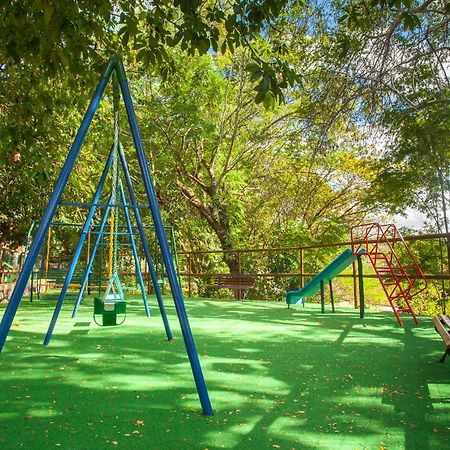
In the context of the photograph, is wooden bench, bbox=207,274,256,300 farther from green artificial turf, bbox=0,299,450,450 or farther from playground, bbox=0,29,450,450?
green artificial turf, bbox=0,299,450,450

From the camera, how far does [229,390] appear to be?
3.11 metres

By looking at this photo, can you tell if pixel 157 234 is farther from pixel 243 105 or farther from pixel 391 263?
pixel 243 105

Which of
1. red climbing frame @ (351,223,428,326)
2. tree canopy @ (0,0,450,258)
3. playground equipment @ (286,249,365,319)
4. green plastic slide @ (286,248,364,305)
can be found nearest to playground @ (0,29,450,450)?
red climbing frame @ (351,223,428,326)

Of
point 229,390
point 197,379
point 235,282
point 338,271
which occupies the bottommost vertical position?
point 229,390

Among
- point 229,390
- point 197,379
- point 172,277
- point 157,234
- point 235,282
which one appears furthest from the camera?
point 235,282

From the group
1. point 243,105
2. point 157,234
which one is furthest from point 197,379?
point 243,105

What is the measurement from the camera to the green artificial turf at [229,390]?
2.27m

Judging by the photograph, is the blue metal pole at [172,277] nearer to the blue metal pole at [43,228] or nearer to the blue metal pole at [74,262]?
the blue metal pole at [43,228]

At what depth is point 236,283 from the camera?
11.7 metres

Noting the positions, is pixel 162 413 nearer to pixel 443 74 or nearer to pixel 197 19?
pixel 197 19

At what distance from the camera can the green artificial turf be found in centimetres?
227

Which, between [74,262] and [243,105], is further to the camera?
[243,105]

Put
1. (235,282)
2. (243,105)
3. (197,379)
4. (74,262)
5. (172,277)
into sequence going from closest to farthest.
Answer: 1. (197,379)
2. (172,277)
3. (74,262)
4. (235,282)
5. (243,105)

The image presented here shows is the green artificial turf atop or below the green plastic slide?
below
